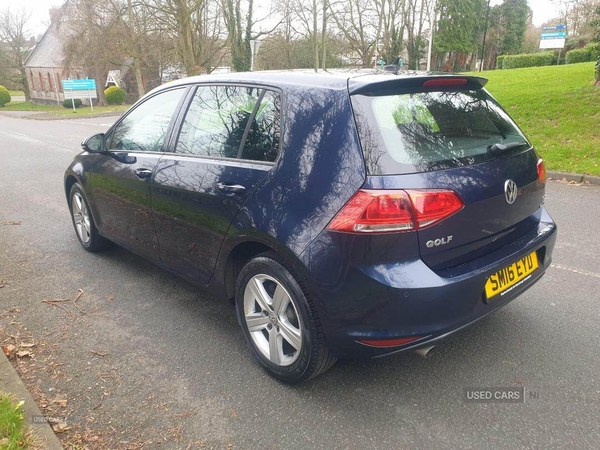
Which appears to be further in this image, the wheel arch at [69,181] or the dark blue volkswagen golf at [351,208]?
the wheel arch at [69,181]

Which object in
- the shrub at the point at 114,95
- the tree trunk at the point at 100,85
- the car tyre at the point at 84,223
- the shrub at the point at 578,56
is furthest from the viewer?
the tree trunk at the point at 100,85

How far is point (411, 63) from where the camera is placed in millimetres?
46500

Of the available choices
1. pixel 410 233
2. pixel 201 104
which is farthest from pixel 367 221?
pixel 201 104

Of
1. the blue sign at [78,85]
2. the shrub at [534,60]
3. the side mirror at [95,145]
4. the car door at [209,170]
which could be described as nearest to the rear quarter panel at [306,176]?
the car door at [209,170]

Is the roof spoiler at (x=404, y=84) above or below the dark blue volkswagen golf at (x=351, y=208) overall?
above

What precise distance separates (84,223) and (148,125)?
1.62m

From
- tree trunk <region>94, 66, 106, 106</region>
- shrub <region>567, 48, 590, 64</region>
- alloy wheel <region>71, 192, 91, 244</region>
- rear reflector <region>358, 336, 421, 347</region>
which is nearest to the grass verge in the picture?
rear reflector <region>358, 336, 421, 347</region>

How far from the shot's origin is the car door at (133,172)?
3.53 meters

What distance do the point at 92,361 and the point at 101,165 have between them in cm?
183

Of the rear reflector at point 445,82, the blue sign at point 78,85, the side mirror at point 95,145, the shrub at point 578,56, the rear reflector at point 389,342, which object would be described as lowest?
the rear reflector at point 389,342

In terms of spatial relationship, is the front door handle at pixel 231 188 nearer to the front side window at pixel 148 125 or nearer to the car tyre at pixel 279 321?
the car tyre at pixel 279 321

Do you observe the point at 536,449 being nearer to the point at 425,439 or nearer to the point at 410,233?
the point at 425,439

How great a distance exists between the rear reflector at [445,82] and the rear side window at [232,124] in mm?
863

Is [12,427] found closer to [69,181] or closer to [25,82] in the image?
[69,181]
